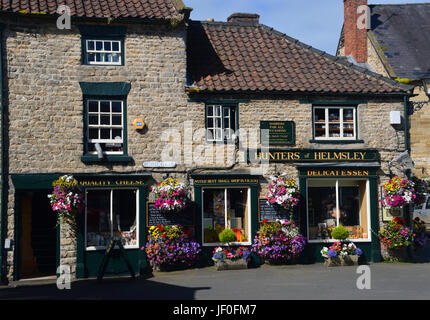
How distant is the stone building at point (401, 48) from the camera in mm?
25156

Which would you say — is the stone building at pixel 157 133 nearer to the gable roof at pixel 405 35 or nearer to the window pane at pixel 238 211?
the window pane at pixel 238 211

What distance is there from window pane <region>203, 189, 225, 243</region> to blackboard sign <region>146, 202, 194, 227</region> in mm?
564

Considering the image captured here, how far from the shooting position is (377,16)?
1094 inches

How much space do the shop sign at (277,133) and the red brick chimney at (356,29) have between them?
1123 cm

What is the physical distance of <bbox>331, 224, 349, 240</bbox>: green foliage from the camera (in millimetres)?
15703

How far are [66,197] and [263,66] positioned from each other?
25.0ft

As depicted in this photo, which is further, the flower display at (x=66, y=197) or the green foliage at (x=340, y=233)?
the green foliage at (x=340, y=233)

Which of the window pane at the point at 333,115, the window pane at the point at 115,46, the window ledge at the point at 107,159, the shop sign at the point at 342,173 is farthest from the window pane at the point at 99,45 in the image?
the shop sign at the point at 342,173

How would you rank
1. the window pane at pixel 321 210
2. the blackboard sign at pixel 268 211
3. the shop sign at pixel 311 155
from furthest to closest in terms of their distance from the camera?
1. the window pane at pixel 321 210
2. the shop sign at pixel 311 155
3. the blackboard sign at pixel 268 211

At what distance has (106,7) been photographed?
614 inches

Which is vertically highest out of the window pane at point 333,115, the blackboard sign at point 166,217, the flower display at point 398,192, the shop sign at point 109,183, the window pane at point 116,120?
the window pane at point 333,115

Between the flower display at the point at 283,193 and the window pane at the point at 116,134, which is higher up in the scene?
the window pane at the point at 116,134

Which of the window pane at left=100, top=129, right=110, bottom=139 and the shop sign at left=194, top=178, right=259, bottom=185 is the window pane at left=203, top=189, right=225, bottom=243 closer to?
the shop sign at left=194, top=178, right=259, bottom=185

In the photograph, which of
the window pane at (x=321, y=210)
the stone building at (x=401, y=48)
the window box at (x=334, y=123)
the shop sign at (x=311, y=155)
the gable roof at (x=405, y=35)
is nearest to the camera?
the shop sign at (x=311, y=155)
